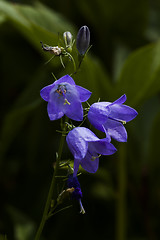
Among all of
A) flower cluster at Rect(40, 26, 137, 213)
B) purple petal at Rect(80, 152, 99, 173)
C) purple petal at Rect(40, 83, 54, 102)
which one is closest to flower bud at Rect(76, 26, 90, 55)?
flower cluster at Rect(40, 26, 137, 213)

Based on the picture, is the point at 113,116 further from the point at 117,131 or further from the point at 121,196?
the point at 121,196

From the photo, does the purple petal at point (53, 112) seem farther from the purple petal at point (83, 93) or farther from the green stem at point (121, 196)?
the green stem at point (121, 196)

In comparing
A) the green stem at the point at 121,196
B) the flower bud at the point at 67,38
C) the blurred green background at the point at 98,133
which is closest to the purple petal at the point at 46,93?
the flower bud at the point at 67,38

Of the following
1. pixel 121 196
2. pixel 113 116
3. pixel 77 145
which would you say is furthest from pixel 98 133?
pixel 77 145

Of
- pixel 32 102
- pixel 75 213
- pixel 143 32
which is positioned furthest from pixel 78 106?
pixel 143 32

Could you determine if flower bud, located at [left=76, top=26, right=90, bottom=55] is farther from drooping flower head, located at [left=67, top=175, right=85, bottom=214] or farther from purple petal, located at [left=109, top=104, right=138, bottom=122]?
drooping flower head, located at [left=67, top=175, right=85, bottom=214]

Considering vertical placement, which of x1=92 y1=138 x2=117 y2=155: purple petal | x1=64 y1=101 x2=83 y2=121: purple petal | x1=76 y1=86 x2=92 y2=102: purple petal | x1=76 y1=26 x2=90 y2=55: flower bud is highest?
x1=76 y1=26 x2=90 y2=55: flower bud

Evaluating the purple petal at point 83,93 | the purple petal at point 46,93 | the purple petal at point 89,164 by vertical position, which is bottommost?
the purple petal at point 89,164
